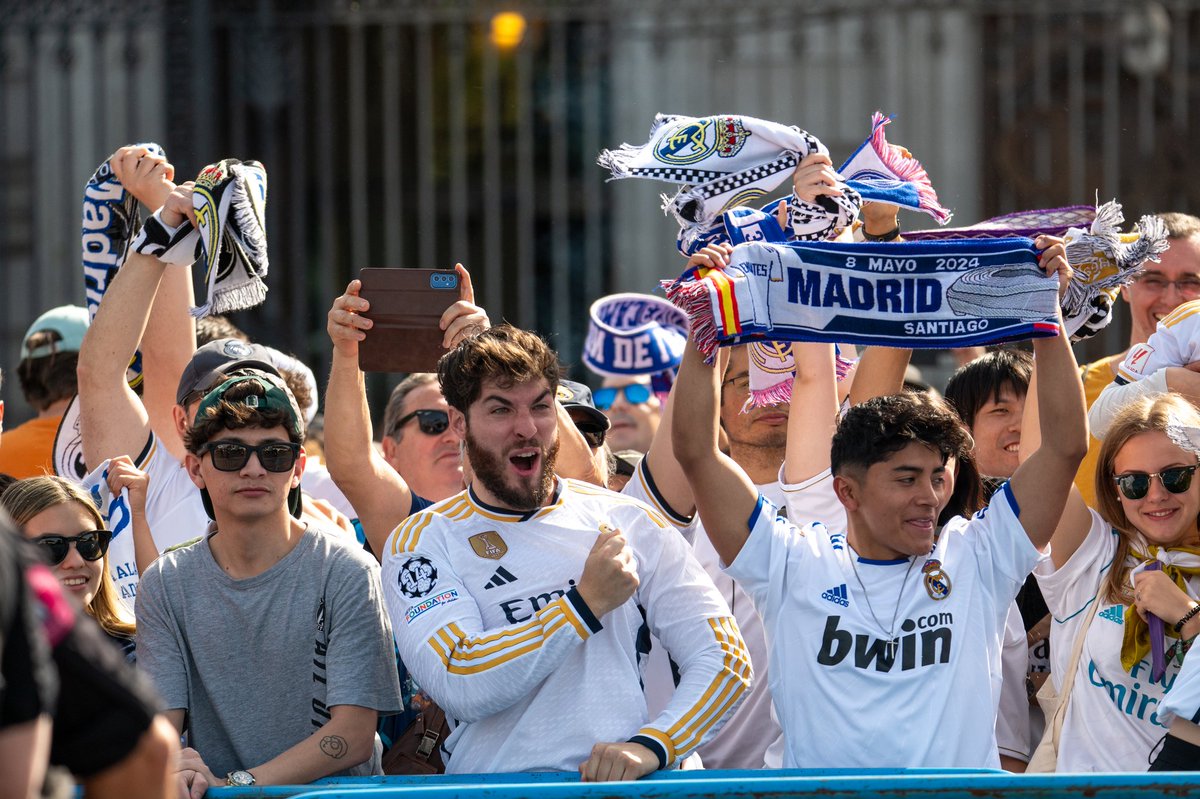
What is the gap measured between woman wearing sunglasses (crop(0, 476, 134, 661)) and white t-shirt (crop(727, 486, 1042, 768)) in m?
1.56

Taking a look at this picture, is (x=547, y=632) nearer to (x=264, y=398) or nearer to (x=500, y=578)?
(x=500, y=578)

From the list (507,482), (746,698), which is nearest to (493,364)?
(507,482)

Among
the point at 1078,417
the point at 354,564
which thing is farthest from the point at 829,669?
the point at 354,564

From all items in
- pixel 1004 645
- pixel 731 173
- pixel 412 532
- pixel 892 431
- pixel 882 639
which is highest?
pixel 731 173

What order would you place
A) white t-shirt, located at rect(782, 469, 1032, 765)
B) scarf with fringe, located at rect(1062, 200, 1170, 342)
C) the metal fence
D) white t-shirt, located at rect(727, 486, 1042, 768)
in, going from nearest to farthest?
white t-shirt, located at rect(727, 486, 1042, 768), scarf with fringe, located at rect(1062, 200, 1170, 342), white t-shirt, located at rect(782, 469, 1032, 765), the metal fence

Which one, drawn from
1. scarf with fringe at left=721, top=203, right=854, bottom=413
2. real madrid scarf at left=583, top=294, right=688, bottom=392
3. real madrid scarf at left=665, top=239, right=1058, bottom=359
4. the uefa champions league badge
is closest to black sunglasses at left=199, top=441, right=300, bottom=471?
real madrid scarf at left=665, top=239, right=1058, bottom=359

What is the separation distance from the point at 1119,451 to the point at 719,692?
1.27 meters

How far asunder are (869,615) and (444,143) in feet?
22.0

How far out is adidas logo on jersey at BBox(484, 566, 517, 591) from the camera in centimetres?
360

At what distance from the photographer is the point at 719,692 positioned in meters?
3.51

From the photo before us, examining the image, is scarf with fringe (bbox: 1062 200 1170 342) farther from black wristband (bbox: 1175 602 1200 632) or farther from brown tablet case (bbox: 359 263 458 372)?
brown tablet case (bbox: 359 263 458 372)

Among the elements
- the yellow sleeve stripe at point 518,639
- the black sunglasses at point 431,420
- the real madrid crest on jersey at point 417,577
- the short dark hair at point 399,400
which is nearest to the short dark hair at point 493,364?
the real madrid crest on jersey at point 417,577

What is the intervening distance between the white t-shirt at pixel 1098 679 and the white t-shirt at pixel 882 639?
0.35m

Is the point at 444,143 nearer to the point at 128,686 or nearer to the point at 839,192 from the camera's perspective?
the point at 839,192
